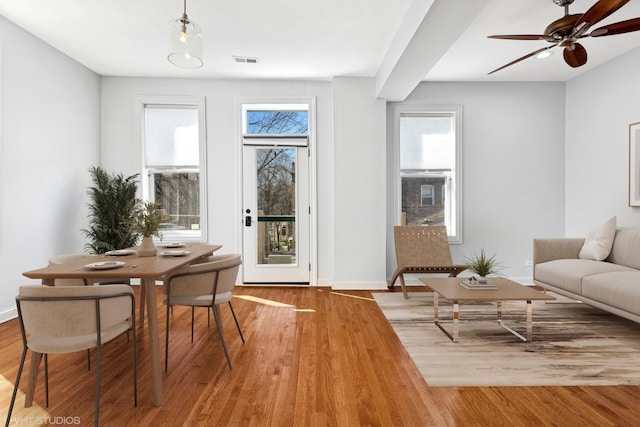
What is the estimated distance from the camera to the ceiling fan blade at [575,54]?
3.07 metres

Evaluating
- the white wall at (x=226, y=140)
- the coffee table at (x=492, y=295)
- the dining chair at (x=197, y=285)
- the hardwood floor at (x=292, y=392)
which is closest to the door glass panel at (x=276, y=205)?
the white wall at (x=226, y=140)

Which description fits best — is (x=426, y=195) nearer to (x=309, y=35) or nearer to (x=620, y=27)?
(x=309, y=35)

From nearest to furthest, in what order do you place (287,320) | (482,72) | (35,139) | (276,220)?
(287,320) → (35,139) → (482,72) → (276,220)

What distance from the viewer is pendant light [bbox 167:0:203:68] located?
2590 millimetres

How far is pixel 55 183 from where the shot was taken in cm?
441

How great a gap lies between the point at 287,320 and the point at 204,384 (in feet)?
4.72

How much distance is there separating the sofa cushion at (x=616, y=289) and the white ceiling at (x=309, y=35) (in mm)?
2486

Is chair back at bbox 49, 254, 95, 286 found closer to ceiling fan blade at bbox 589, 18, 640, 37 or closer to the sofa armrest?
ceiling fan blade at bbox 589, 18, 640, 37

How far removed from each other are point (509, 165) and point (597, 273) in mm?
2240

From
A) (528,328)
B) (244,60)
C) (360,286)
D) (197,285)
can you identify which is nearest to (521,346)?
(528,328)

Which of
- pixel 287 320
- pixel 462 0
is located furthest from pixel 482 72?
pixel 287 320

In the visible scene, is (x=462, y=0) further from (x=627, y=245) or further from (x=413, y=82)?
(x=627, y=245)

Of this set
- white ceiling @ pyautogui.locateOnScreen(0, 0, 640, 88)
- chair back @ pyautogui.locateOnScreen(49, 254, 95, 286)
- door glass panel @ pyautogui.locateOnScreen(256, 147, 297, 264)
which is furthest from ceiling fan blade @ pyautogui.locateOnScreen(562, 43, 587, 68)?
chair back @ pyautogui.locateOnScreen(49, 254, 95, 286)

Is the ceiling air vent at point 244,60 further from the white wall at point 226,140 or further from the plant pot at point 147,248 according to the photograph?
the plant pot at point 147,248
